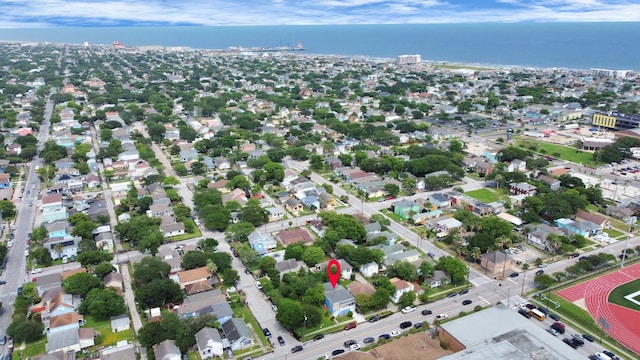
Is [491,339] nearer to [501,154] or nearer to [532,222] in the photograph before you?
[532,222]

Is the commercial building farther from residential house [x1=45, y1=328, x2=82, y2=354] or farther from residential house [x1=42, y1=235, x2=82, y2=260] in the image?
residential house [x1=45, y1=328, x2=82, y2=354]

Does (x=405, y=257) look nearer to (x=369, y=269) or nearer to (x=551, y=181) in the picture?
(x=369, y=269)

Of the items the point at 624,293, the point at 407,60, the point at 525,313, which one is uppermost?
the point at 407,60

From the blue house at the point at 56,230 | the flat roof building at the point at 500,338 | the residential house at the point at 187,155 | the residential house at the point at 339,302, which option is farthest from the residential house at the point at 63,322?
the residential house at the point at 187,155

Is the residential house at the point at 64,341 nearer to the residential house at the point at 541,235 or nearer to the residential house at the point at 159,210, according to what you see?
the residential house at the point at 159,210

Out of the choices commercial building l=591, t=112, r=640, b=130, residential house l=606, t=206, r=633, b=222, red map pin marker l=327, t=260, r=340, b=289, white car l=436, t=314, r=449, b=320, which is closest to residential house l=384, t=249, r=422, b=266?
red map pin marker l=327, t=260, r=340, b=289

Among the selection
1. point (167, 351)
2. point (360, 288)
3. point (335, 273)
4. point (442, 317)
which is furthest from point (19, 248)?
point (442, 317)

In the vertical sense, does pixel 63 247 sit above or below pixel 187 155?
below
